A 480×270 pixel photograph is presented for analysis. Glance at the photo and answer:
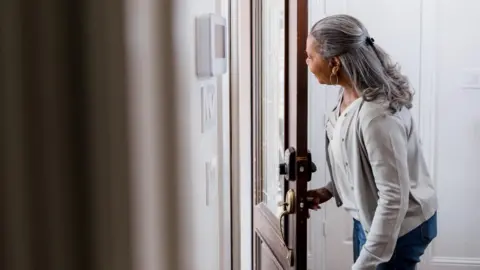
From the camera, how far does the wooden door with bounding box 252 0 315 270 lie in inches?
68.3

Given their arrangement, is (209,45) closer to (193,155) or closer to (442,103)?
(193,155)

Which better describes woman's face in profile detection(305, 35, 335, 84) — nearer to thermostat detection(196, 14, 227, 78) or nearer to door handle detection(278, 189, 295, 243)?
door handle detection(278, 189, 295, 243)

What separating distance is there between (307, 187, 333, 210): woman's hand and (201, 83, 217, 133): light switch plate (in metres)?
0.89

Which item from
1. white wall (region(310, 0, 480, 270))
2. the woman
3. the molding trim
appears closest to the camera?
the woman

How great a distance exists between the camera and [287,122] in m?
1.87

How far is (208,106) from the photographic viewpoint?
0.90 m

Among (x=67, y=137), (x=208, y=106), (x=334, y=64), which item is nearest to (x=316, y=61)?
(x=334, y=64)

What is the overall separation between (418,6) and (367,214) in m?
1.57

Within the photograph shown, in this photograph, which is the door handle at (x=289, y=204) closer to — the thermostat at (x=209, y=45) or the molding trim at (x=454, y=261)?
the thermostat at (x=209, y=45)

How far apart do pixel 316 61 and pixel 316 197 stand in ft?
1.52

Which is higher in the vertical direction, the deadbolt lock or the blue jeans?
the deadbolt lock

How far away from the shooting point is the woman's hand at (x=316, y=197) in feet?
5.93

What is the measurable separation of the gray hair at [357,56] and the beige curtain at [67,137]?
137 centimetres

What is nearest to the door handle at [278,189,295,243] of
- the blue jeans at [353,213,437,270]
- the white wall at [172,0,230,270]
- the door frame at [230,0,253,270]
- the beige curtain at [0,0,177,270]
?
the blue jeans at [353,213,437,270]
